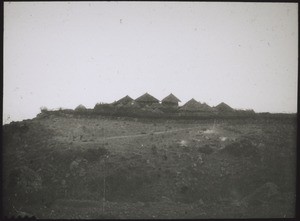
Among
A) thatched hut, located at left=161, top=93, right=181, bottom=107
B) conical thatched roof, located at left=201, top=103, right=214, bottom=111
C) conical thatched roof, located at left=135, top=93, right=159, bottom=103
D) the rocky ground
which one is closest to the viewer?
the rocky ground

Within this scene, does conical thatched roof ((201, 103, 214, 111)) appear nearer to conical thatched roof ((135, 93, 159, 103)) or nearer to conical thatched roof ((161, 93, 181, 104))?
conical thatched roof ((161, 93, 181, 104))

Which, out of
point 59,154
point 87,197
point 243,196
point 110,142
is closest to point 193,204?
point 243,196

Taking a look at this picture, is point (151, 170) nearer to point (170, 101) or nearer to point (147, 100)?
point (170, 101)

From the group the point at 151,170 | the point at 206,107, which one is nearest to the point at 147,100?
the point at 206,107

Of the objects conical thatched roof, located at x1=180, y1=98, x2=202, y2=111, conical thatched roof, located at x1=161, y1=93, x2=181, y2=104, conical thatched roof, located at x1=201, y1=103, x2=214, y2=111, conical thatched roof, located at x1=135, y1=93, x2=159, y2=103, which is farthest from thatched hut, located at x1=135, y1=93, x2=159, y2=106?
conical thatched roof, located at x1=201, y1=103, x2=214, y2=111

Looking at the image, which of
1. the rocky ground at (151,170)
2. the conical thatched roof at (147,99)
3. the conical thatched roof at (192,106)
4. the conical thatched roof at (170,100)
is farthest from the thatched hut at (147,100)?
the rocky ground at (151,170)

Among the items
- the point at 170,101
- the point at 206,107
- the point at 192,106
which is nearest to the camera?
the point at 206,107

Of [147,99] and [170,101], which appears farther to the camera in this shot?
[147,99]

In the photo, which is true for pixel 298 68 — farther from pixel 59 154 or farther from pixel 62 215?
pixel 59 154

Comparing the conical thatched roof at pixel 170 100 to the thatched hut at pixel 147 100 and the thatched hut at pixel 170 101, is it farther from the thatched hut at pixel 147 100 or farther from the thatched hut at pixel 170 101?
the thatched hut at pixel 147 100
